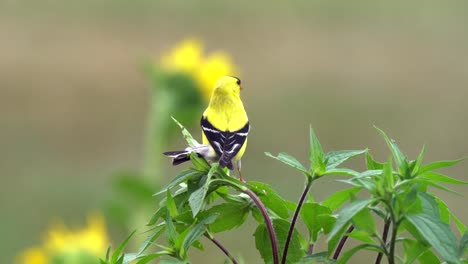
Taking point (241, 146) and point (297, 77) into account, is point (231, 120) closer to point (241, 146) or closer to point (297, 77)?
point (241, 146)

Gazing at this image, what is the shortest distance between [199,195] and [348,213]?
0.61 ft

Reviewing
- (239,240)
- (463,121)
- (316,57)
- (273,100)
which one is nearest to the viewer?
(239,240)

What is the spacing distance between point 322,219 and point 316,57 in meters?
12.1

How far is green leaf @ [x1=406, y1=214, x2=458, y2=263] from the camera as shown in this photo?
1.09 meters

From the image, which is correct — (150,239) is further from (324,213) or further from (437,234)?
(437,234)

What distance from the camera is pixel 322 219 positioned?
1242mm

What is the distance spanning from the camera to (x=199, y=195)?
1.21 meters

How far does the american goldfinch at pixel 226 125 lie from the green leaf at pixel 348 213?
0.49 meters

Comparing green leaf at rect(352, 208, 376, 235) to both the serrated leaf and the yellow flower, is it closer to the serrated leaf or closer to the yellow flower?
the serrated leaf

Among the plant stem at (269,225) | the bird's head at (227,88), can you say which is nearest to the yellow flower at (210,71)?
the bird's head at (227,88)

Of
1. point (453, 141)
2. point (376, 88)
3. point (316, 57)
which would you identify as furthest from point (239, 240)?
point (316, 57)

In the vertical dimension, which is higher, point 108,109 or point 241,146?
point 241,146

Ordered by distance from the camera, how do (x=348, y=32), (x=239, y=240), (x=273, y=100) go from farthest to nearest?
1. (x=348, y=32)
2. (x=273, y=100)
3. (x=239, y=240)

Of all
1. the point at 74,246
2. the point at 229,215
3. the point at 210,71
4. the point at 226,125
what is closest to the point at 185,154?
the point at 229,215
